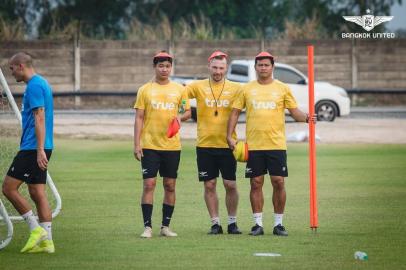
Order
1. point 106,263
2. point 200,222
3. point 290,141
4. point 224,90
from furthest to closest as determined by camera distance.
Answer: point 290,141 < point 200,222 < point 224,90 < point 106,263

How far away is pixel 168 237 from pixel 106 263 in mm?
1979

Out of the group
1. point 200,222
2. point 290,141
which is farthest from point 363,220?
point 290,141

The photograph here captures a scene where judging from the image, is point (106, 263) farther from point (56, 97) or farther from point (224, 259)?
point (56, 97)

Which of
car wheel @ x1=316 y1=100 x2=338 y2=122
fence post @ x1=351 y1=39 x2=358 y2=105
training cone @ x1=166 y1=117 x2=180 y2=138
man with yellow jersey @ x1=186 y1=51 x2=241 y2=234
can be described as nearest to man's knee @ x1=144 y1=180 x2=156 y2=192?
training cone @ x1=166 y1=117 x2=180 y2=138

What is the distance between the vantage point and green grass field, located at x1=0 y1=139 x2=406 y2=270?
11.2 metres

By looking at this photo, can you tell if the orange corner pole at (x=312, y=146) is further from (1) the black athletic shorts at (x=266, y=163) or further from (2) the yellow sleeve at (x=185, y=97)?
(2) the yellow sleeve at (x=185, y=97)

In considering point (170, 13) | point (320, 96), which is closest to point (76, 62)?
point (320, 96)

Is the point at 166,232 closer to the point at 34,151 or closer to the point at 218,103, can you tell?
the point at 218,103

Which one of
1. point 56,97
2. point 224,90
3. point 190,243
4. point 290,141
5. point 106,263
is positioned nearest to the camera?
point 106,263

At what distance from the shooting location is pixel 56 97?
44.5m

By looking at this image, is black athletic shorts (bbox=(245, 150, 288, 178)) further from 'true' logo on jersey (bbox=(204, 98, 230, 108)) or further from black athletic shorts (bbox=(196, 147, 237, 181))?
'true' logo on jersey (bbox=(204, 98, 230, 108))

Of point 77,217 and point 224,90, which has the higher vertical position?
point 224,90

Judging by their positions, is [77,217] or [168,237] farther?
[77,217]

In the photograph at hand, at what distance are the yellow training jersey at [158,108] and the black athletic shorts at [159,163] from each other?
0.06 metres
